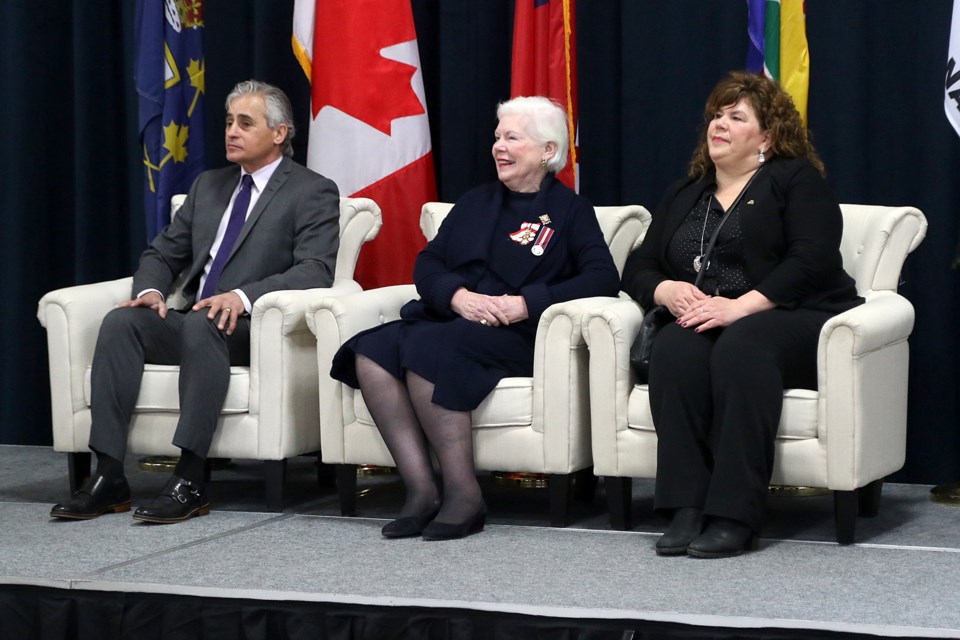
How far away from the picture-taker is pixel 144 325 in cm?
388

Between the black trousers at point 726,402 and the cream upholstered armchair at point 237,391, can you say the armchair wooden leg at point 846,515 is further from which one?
the cream upholstered armchair at point 237,391

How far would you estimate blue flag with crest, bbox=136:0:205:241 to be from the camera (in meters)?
4.77

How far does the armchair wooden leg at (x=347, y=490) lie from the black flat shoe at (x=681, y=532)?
0.91 m

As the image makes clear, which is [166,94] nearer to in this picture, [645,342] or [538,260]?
[538,260]

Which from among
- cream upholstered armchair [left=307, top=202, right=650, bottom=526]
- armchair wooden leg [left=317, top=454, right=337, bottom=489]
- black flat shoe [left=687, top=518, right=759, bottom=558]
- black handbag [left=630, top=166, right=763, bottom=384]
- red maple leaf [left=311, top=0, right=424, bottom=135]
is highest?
red maple leaf [left=311, top=0, right=424, bottom=135]

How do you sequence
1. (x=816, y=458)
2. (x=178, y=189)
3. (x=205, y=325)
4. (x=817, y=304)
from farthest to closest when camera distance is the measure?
1. (x=178, y=189)
2. (x=205, y=325)
3. (x=817, y=304)
4. (x=816, y=458)

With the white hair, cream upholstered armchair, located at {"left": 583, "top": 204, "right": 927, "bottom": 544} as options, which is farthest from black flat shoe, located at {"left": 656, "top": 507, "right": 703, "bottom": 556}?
the white hair

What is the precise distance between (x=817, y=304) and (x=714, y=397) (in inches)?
16.7

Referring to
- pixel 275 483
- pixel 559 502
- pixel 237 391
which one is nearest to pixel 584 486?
pixel 559 502

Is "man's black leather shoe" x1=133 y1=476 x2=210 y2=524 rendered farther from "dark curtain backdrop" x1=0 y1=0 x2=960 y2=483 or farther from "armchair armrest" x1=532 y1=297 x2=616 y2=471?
"dark curtain backdrop" x1=0 y1=0 x2=960 y2=483

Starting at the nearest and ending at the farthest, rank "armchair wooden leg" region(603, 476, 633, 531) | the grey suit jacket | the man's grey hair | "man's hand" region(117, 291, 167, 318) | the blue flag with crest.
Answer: "armchair wooden leg" region(603, 476, 633, 531) → "man's hand" region(117, 291, 167, 318) → the grey suit jacket → the man's grey hair → the blue flag with crest

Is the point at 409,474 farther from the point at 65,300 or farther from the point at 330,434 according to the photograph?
the point at 65,300

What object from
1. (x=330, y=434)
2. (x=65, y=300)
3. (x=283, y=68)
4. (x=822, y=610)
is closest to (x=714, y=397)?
(x=822, y=610)

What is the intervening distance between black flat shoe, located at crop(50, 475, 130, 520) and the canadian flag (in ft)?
3.81
